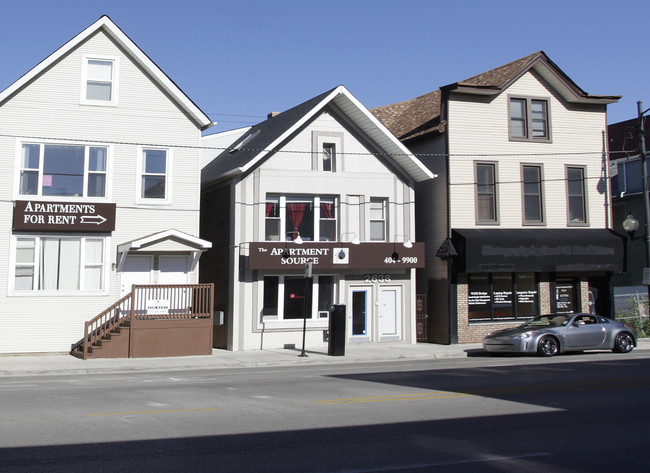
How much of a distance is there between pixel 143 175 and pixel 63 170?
256cm

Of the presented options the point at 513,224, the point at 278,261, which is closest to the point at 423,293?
the point at 513,224

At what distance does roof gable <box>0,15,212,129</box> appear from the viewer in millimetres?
22516

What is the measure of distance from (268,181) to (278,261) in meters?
2.99

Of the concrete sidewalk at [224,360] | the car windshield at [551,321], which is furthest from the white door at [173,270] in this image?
the car windshield at [551,321]

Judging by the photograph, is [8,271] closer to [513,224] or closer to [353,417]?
[353,417]

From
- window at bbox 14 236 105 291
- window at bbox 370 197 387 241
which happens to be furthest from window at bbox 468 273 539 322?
window at bbox 14 236 105 291

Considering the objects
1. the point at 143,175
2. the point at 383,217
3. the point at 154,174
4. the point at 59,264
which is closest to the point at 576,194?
the point at 383,217

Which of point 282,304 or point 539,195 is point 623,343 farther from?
point 282,304

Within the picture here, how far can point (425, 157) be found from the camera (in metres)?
28.0

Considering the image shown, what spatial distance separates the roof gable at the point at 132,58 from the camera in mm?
22516

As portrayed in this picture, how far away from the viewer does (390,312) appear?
87.0 ft

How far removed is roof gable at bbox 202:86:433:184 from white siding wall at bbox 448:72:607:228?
74.5 inches

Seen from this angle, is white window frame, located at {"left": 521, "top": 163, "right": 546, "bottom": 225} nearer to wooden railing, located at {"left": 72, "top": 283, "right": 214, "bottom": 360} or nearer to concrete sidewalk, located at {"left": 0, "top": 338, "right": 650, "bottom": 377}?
concrete sidewalk, located at {"left": 0, "top": 338, "right": 650, "bottom": 377}

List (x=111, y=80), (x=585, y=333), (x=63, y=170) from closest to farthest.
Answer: (x=585, y=333) → (x=63, y=170) → (x=111, y=80)
